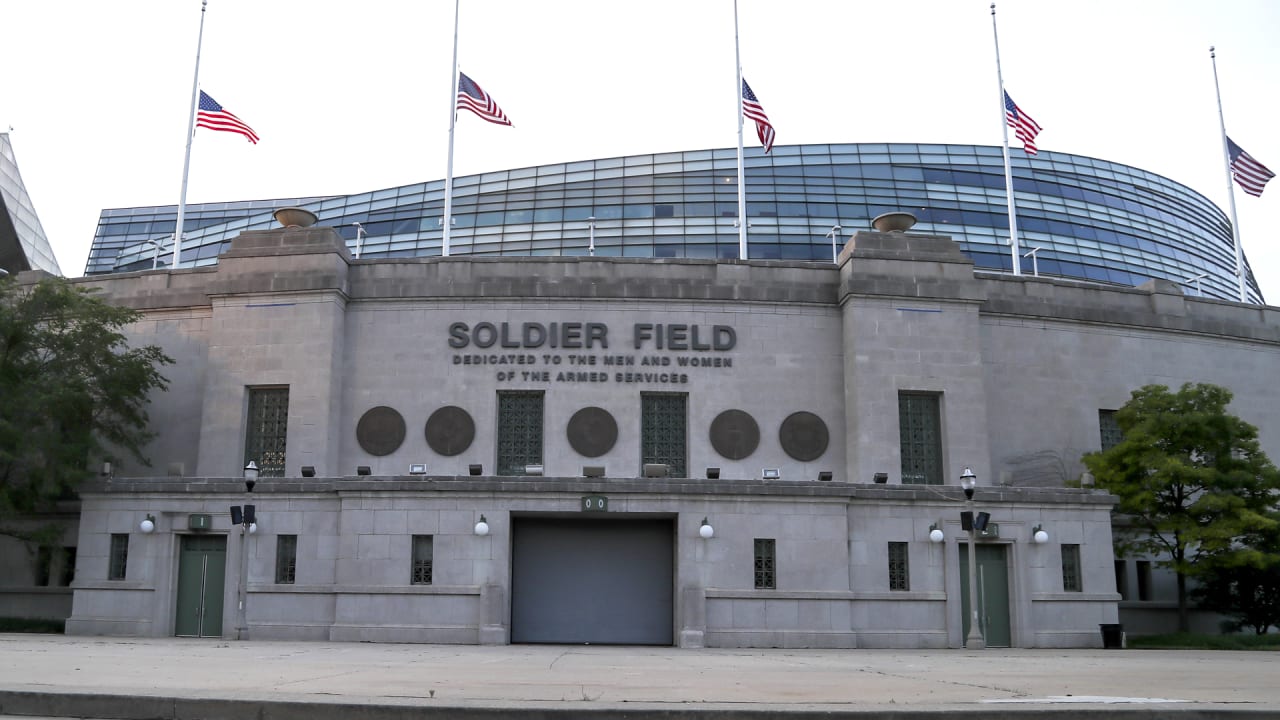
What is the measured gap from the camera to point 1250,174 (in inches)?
1665

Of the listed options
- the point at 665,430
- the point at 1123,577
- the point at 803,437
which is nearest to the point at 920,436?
the point at 803,437

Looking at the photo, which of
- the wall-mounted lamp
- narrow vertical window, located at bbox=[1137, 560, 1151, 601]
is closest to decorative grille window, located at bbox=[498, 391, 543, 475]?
the wall-mounted lamp

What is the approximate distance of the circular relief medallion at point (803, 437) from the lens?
113 ft

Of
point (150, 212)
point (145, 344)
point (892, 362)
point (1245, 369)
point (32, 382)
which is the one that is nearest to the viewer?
point (32, 382)

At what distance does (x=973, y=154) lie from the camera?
262 ft

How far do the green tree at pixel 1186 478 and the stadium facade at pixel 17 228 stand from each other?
58571 millimetres

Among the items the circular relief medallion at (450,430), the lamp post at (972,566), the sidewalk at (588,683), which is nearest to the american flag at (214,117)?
the circular relief medallion at (450,430)

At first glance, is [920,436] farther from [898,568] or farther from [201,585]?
[201,585]

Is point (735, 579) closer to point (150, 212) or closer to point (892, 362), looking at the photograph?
point (892, 362)

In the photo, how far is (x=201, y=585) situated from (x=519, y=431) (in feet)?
32.2

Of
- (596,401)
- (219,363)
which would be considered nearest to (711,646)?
(596,401)

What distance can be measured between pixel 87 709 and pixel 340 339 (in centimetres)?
2399

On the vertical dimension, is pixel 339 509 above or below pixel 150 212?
below

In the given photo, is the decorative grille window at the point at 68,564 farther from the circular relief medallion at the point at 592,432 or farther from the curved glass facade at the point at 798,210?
the curved glass facade at the point at 798,210
